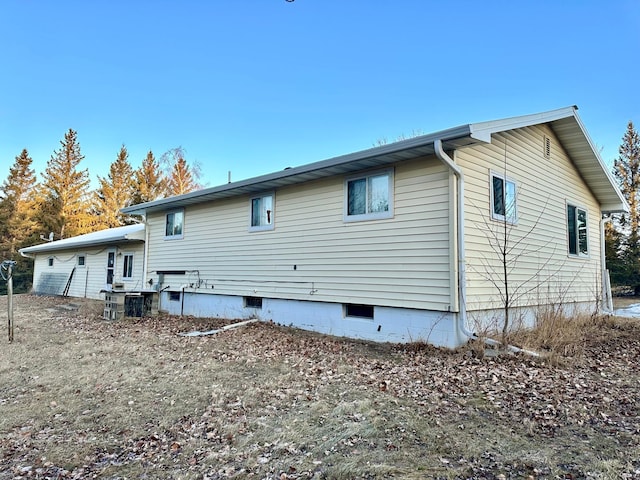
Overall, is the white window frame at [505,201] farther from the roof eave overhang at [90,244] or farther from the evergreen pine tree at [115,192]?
the evergreen pine tree at [115,192]

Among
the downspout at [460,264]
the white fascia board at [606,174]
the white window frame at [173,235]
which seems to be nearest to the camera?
the downspout at [460,264]

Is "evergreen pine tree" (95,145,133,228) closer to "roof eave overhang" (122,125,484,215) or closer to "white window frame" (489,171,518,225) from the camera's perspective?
"roof eave overhang" (122,125,484,215)

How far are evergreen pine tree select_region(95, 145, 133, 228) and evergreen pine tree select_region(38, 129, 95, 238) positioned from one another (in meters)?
0.98

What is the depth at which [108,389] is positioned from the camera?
5027mm

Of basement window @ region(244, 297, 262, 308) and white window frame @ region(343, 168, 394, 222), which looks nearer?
white window frame @ region(343, 168, 394, 222)

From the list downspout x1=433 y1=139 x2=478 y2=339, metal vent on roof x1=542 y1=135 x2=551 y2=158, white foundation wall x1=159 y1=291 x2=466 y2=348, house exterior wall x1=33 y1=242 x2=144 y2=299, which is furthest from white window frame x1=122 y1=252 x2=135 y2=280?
metal vent on roof x1=542 y1=135 x2=551 y2=158

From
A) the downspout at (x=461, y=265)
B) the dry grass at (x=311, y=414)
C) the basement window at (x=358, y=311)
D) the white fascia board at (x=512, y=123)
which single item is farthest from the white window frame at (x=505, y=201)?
the basement window at (x=358, y=311)

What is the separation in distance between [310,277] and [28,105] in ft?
69.6

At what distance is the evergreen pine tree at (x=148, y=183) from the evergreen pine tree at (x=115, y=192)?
99 centimetres

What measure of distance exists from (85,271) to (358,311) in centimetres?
1619

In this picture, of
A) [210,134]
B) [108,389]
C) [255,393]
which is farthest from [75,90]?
[255,393]

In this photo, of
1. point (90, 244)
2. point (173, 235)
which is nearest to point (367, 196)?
point (173, 235)

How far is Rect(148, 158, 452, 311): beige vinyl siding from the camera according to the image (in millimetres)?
7031

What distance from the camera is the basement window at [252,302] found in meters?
10.4
